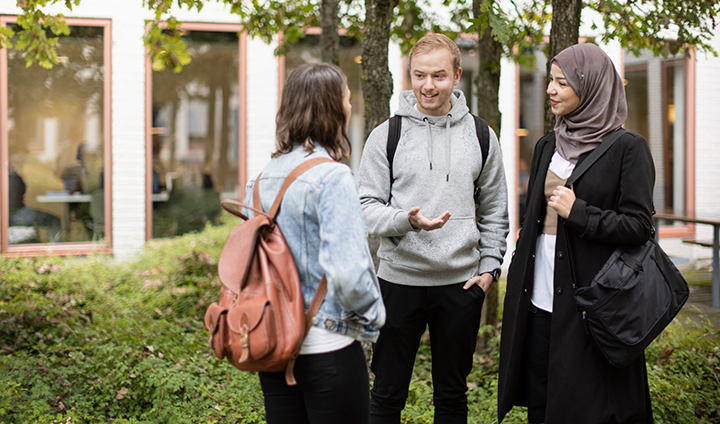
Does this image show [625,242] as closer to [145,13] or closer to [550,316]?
[550,316]

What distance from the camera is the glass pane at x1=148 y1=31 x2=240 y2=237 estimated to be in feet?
30.0

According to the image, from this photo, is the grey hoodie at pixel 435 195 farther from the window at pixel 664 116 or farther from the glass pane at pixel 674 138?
the glass pane at pixel 674 138

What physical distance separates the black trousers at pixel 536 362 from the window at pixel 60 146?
7.41 meters

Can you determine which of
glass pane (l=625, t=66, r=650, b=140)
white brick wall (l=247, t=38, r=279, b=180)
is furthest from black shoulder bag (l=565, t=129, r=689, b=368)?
glass pane (l=625, t=66, r=650, b=140)

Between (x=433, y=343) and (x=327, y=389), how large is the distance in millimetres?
1047

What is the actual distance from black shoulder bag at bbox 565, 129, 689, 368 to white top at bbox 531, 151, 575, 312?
0.59 ft

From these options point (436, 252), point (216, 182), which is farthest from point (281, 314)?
point (216, 182)

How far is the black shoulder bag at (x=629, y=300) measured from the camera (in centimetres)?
244

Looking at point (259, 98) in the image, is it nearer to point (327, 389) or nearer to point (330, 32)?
point (330, 32)

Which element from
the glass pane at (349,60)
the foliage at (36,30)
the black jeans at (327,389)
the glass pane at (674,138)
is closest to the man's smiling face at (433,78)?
the black jeans at (327,389)

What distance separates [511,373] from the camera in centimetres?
280

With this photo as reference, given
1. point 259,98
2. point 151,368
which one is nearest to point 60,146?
point 259,98

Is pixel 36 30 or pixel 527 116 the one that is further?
pixel 527 116

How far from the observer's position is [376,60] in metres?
4.12
